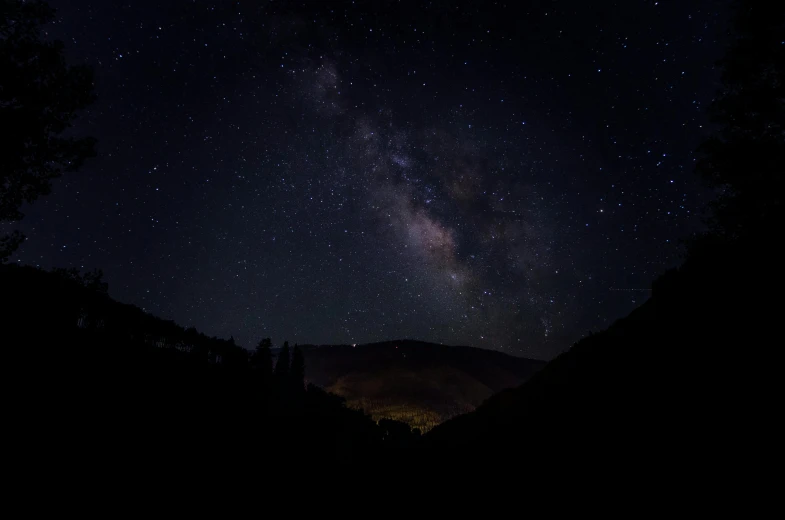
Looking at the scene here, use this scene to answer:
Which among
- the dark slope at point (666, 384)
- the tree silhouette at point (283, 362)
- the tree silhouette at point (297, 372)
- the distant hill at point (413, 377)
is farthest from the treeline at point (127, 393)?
the distant hill at point (413, 377)

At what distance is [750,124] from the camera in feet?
45.9

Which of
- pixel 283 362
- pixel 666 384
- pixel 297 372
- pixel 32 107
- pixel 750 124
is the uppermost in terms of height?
pixel 750 124

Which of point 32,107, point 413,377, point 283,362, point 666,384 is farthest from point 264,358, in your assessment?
point 413,377

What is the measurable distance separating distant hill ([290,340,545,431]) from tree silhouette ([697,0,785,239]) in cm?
5857

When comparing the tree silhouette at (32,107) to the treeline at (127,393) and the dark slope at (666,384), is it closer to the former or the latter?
the treeline at (127,393)

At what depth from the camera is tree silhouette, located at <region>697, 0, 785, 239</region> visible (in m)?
13.3

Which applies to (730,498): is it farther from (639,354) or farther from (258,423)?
(258,423)

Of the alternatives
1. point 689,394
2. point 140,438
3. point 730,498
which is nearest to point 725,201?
point 689,394

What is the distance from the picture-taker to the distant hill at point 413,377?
311 ft

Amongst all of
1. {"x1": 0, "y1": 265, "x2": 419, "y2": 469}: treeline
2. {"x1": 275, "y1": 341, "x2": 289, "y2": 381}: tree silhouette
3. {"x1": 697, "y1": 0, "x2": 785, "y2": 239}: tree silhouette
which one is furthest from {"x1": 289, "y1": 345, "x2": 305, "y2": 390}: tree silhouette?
{"x1": 697, "y1": 0, "x2": 785, "y2": 239}: tree silhouette

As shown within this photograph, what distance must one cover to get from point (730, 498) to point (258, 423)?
1690 cm

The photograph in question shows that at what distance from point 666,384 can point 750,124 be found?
14309 millimetres

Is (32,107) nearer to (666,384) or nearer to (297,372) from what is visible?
(666,384)

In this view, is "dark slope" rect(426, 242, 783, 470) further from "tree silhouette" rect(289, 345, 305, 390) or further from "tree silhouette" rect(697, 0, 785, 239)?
"tree silhouette" rect(289, 345, 305, 390)
